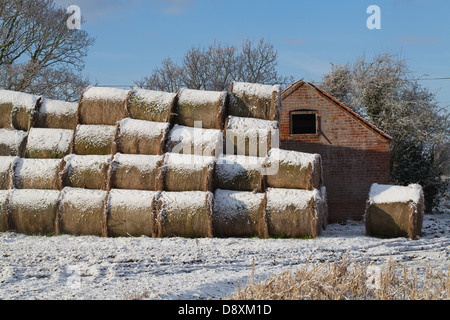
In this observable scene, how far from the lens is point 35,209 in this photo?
35.7ft

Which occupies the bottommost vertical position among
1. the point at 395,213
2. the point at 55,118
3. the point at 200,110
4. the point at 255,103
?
the point at 395,213

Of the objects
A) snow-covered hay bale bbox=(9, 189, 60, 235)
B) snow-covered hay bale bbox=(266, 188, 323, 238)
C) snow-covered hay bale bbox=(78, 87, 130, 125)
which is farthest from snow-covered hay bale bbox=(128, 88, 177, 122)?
snow-covered hay bale bbox=(266, 188, 323, 238)

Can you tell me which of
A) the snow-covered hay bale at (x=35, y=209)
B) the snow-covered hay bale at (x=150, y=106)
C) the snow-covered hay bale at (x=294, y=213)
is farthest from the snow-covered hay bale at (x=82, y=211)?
the snow-covered hay bale at (x=294, y=213)

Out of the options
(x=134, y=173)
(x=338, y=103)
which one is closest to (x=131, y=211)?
(x=134, y=173)

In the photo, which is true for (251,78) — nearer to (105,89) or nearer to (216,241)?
(105,89)

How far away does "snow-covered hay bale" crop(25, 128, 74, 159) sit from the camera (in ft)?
37.4

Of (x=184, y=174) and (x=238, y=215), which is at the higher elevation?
(x=184, y=174)

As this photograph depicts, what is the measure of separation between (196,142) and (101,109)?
2406 millimetres

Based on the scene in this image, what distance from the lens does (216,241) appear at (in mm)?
10070

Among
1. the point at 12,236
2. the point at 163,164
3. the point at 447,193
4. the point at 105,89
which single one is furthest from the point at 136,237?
the point at 447,193

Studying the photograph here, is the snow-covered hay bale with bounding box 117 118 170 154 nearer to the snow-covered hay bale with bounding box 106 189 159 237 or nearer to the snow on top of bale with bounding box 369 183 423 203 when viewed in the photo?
the snow-covered hay bale with bounding box 106 189 159 237

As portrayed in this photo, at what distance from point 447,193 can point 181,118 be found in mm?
14916

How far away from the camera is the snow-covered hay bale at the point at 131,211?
10516mm

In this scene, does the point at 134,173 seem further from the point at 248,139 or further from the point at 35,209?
the point at 248,139
